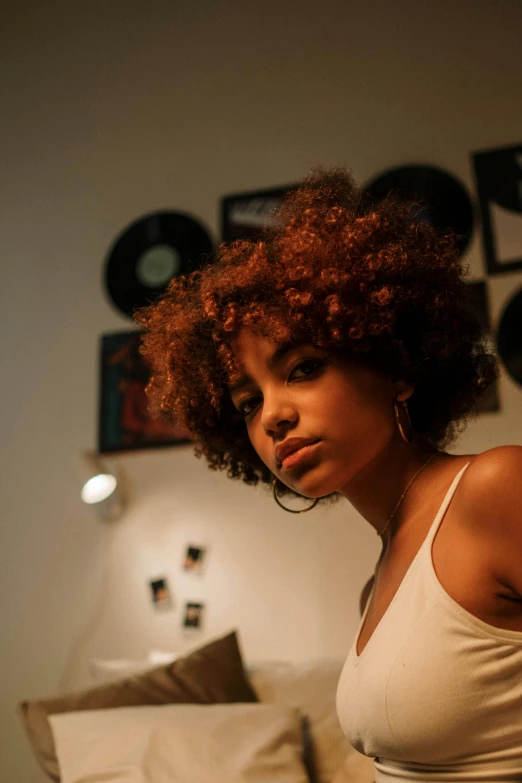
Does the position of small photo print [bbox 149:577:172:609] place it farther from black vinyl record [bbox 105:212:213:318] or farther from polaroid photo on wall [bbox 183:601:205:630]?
black vinyl record [bbox 105:212:213:318]

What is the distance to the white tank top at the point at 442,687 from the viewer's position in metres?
0.88

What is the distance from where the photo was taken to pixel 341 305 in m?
1.06

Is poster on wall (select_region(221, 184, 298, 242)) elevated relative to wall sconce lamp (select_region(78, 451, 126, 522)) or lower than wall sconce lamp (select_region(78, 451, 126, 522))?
elevated

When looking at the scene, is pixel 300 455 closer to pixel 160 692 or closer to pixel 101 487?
pixel 160 692

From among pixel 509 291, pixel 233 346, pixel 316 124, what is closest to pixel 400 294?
pixel 233 346

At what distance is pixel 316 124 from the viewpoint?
2842 millimetres

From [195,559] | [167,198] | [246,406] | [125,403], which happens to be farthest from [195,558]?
[246,406]

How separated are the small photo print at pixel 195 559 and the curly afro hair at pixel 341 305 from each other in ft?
4.42

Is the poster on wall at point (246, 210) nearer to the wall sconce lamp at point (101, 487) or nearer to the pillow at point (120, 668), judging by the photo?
the wall sconce lamp at point (101, 487)

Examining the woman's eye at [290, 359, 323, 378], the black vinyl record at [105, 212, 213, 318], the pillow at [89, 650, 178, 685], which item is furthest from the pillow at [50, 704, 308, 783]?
the black vinyl record at [105, 212, 213, 318]

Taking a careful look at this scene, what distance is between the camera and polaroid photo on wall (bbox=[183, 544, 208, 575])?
2572 mm

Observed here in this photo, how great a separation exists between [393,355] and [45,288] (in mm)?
2176

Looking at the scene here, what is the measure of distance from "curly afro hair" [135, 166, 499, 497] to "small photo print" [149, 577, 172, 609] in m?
1.41

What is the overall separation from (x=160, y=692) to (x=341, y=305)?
1.26 metres
